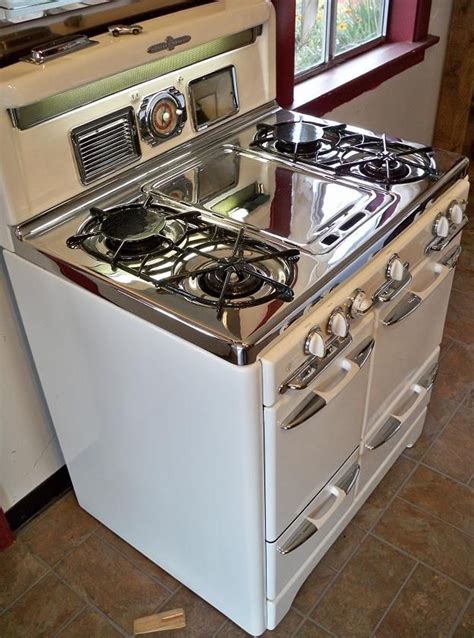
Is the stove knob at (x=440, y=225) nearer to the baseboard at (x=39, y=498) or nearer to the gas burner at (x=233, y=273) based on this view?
the gas burner at (x=233, y=273)

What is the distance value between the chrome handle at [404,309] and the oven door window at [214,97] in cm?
62

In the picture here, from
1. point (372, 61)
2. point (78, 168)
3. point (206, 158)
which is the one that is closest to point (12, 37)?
point (78, 168)

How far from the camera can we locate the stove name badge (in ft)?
4.37

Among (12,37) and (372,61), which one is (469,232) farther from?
(12,37)

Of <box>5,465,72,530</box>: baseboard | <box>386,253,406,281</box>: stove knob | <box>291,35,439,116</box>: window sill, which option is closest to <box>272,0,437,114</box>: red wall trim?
<box>291,35,439,116</box>: window sill

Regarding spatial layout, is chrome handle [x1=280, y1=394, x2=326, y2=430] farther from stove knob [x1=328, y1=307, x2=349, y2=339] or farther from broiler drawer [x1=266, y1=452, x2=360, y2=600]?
broiler drawer [x1=266, y1=452, x2=360, y2=600]

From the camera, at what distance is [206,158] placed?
1530 millimetres

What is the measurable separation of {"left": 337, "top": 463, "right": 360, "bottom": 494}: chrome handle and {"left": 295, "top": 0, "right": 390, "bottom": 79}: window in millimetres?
1351

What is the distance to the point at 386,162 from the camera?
1.44 metres

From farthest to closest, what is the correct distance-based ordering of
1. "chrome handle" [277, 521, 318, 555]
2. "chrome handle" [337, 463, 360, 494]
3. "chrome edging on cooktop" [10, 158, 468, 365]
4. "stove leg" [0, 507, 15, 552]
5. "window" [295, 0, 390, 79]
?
"window" [295, 0, 390, 79] → "stove leg" [0, 507, 15, 552] → "chrome handle" [337, 463, 360, 494] → "chrome handle" [277, 521, 318, 555] → "chrome edging on cooktop" [10, 158, 468, 365]

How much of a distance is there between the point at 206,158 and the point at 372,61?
1.22m

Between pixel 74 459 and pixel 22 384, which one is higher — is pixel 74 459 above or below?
below

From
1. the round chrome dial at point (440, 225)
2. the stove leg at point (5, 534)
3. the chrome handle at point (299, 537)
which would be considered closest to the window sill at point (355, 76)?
the round chrome dial at point (440, 225)

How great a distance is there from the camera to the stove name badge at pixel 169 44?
4.37ft
